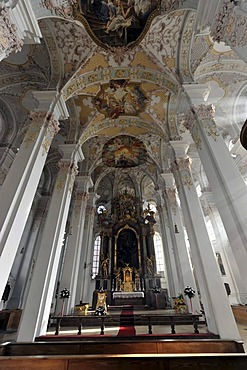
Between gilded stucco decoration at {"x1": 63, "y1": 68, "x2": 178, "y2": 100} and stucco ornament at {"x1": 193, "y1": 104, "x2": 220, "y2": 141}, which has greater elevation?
gilded stucco decoration at {"x1": 63, "y1": 68, "x2": 178, "y2": 100}

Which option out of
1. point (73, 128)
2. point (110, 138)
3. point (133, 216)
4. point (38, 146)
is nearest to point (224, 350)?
point (38, 146)

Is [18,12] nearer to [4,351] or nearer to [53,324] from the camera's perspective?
[4,351]

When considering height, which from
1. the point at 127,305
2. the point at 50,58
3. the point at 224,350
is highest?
the point at 50,58

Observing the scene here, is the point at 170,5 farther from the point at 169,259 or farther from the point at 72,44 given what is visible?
the point at 169,259

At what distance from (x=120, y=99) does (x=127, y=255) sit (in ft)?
39.2

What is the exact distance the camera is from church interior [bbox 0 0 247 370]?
4156mm

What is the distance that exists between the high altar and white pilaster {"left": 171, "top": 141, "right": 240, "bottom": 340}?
24.3 ft

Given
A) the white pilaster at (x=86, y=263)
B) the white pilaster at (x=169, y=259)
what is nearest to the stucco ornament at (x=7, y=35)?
the white pilaster at (x=169, y=259)

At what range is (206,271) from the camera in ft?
18.6

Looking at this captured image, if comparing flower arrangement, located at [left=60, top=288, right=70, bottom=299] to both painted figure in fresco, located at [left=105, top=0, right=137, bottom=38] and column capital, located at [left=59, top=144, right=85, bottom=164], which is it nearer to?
column capital, located at [left=59, top=144, right=85, bottom=164]

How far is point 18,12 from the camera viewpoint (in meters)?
4.10

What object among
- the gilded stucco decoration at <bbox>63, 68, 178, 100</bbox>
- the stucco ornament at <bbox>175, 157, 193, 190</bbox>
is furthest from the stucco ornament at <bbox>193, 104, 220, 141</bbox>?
the stucco ornament at <bbox>175, 157, 193, 190</bbox>

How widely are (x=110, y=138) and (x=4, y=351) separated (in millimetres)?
11006

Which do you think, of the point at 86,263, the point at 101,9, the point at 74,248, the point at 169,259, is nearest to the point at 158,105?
the point at 101,9
